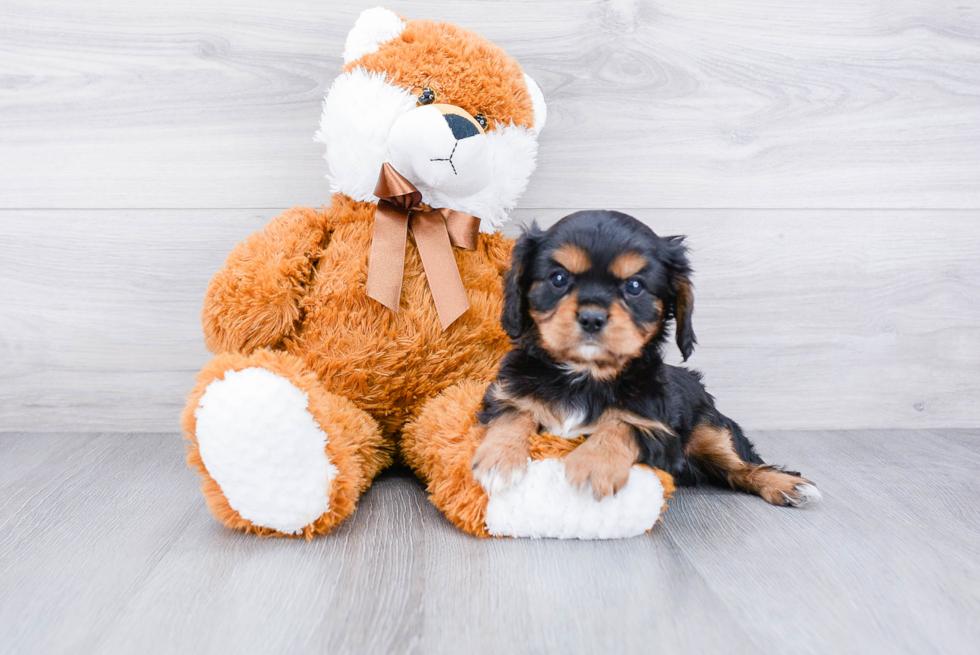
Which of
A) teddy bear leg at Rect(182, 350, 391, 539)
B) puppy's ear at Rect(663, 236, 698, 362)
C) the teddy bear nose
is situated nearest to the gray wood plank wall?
the teddy bear nose

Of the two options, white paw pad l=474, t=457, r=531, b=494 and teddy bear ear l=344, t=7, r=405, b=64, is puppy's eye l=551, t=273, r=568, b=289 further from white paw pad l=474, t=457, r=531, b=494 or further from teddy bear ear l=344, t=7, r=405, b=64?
teddy bear ear l=344, t=7, r=405, b=64

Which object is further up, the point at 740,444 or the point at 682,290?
the point at 682,290

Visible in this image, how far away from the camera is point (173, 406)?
230 cm

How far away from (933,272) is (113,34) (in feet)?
9.28

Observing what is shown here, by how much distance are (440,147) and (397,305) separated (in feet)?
1.32

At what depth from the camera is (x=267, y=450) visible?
1381 millimetres

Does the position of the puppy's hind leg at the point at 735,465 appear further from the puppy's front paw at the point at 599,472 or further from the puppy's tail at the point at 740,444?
the puppy's front paw at the point at 599,472

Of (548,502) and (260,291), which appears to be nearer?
(548,502)

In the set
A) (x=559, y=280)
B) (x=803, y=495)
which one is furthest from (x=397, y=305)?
(x=803, y=495)

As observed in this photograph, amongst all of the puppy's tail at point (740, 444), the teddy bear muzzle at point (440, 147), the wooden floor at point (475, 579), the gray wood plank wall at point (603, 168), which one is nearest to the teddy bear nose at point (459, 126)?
the teddy bear muzzle at point (440, 147)

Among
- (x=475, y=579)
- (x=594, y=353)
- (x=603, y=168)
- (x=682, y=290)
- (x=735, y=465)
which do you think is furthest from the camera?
(x=603, y=168)

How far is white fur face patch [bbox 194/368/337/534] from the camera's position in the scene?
4.54 feet

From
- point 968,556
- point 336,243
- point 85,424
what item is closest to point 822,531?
point 968,556

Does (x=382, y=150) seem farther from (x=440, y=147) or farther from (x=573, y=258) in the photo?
(x=573, y=258)
